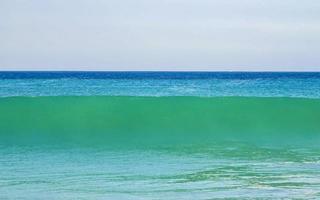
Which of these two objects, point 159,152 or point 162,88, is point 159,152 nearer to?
point 159,152

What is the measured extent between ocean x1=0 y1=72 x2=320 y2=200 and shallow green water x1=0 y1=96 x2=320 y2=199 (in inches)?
0.6

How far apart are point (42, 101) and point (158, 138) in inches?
496

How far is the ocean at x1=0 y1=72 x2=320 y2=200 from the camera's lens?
8.55m

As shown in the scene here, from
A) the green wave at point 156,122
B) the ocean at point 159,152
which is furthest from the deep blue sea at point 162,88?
the ocean at point 159,152

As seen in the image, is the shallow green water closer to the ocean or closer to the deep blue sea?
the ocean

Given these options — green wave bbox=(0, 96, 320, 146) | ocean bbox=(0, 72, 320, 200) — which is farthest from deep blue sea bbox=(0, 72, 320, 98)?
ocean bbox=(0, 72, 320, 200)

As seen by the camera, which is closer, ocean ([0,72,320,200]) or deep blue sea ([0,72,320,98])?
ocean ([0,72,320,200])

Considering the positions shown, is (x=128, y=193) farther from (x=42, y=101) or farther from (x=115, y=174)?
(x=42, y=101)

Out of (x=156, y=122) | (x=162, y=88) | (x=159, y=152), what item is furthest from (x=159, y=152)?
(x=162, y=88)

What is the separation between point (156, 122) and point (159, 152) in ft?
22.5

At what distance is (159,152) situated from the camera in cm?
1239

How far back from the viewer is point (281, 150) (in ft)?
42.2

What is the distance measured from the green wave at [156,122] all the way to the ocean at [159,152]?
32 mm

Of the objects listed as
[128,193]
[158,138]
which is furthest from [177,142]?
[128,193]
